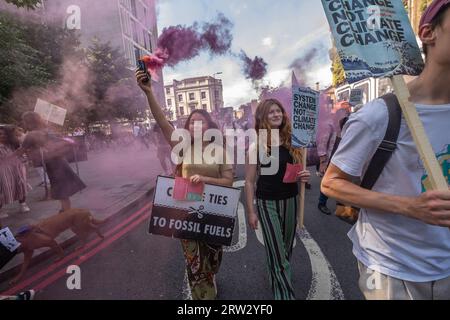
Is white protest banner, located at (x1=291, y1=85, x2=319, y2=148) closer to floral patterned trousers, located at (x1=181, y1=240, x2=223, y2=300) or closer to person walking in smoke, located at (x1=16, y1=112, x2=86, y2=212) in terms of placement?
floral patterned trousers, located at (x1=181, y1=240, x2=223, y2=300)

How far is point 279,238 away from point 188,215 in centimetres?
80

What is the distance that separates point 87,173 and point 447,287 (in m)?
11.2

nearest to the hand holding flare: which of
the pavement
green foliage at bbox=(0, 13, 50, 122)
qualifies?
the pavement

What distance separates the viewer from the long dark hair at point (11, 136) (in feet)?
19.4

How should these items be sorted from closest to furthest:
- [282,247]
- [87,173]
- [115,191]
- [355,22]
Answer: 1. [355,22]
2. [282,247]
3. [115,191]
4. [87,173]

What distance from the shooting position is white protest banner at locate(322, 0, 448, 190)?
1.20 meters

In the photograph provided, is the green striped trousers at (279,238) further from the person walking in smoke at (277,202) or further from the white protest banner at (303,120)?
the white protest banner at (303,120)

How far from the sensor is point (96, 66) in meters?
9.16

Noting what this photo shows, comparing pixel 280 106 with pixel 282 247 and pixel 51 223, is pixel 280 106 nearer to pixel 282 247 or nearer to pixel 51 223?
pixel 282 247

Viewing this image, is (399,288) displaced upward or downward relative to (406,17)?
downward

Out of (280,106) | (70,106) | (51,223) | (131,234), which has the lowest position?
(131,234)

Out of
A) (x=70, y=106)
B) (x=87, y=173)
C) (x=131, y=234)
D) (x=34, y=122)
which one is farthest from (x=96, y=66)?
(x=131, y=234)

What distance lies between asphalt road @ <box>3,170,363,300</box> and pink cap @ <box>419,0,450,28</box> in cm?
232
